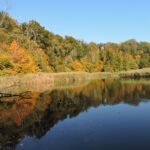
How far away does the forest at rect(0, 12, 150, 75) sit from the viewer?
50156 millimetres

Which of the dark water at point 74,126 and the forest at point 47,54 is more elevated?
the forest at point 47,54

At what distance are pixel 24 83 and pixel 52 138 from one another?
31263 millimetres

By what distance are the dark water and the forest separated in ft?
80.0

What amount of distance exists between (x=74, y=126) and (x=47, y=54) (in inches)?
2445

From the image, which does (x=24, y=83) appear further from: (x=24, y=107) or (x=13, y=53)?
(x=24, y=107)

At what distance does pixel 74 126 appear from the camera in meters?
16.1

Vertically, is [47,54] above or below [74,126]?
above

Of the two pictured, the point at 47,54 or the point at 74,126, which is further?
the point at 47,54

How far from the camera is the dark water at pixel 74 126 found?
40.0 feet

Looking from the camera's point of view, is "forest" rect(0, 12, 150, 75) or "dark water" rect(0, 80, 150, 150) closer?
"dark water" rect(0, 80, 150, 150)

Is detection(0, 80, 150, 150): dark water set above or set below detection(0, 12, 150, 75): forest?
below

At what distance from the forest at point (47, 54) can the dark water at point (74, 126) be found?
2440 cm

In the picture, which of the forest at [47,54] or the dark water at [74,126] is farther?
the forest at [47,54]

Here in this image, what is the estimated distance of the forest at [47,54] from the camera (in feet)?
165
